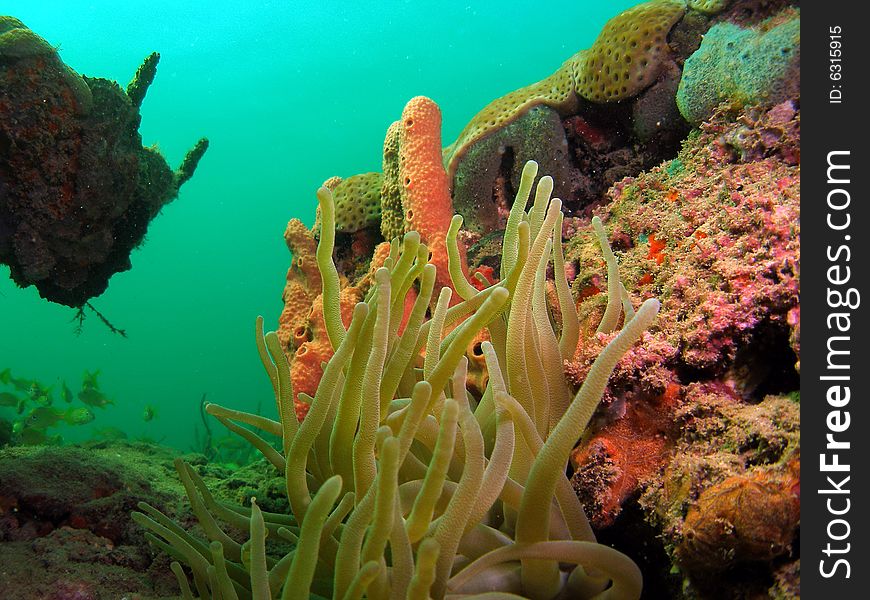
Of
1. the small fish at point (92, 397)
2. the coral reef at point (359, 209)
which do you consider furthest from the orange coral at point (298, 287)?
the small fish at point (92, 397)

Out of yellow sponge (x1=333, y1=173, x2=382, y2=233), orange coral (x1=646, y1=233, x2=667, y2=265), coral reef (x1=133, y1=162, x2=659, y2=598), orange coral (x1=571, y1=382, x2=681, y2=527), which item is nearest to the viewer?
coral reef (x1=133, y1=162, x2=659, y2=598)

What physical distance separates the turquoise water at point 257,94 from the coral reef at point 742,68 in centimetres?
6412

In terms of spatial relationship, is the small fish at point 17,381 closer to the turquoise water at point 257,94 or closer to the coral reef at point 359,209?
the coral reef at point 359,209

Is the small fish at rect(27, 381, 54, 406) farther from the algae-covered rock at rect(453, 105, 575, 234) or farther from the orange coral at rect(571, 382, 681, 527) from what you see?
the orange coral at rect(571, 382, 681, 527)

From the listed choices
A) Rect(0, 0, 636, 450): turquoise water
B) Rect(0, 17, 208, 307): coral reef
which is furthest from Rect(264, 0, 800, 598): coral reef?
Rect(0, 0, 636, 450): turquoise water

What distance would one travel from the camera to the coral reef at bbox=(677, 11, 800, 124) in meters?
2.57

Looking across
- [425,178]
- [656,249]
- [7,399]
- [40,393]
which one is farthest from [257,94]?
[656,249]

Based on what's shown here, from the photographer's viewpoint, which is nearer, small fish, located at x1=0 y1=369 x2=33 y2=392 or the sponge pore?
the sponge pore

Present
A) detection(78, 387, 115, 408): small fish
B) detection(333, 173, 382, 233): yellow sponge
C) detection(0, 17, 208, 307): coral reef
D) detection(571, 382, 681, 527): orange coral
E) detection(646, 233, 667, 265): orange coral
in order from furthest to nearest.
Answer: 1. detection(78, 387, 115, 408): small fish
2. detection(333, 173, 382, 233): yellow sponge
3. detection(0, 17, 208, 307): coral reef
4. detection(646, 233, 667, 265): orange coral
5. detection(571, 382, 681, 527): orange coral

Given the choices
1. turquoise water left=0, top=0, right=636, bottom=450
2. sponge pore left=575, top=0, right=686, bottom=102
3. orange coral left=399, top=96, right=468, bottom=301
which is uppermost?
turquoise water left=0, top=0, right=636, bottom=450

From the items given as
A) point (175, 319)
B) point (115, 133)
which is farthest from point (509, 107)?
point (175, 319)

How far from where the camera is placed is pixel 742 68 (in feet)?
8.93

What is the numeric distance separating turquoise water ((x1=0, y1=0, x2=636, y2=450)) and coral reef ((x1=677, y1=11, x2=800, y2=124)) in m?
64.1
